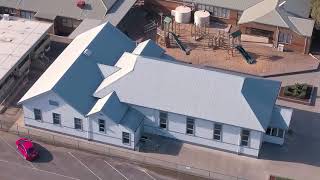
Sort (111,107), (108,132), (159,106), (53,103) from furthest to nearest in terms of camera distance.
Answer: (53,103) < (108,132) < (159,106) < (111,107)

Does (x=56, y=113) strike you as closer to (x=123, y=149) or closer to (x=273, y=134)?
(x=123, y=149)

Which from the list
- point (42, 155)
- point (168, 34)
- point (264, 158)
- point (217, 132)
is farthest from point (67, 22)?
point (264, 158)

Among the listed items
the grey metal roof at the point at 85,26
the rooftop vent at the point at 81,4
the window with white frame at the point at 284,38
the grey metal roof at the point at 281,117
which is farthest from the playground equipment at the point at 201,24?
the grey metal roof at the point at 281,117

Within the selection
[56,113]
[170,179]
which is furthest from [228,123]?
[56,113]

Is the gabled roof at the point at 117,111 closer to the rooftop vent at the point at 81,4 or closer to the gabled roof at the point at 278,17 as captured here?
the rooftop vent at the point at 81,4

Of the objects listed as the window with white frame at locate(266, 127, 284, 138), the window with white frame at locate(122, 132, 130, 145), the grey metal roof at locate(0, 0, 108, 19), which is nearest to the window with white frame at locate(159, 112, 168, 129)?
the window with white frame at locate(122, 132, 130, 145)

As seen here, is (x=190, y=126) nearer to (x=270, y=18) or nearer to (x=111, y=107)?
(x=111, y=107)
